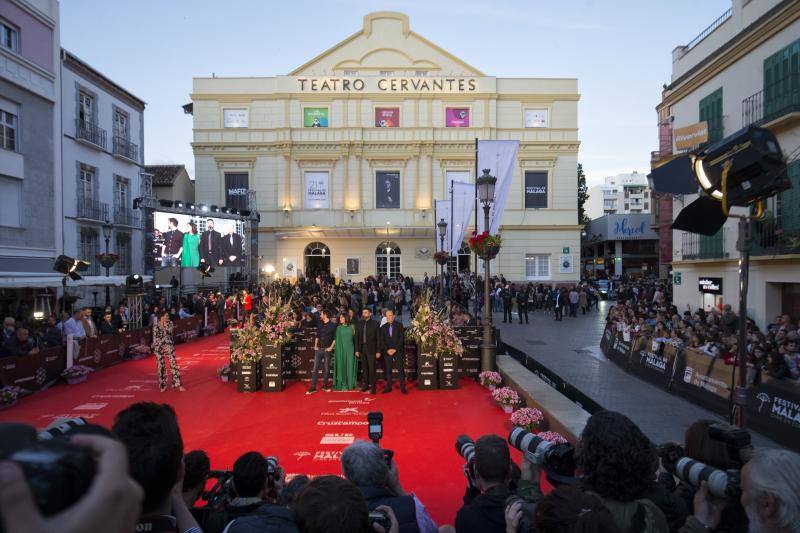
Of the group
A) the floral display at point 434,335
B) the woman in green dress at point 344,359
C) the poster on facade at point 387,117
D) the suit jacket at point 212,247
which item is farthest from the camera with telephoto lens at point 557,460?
the poster on facade at point 387,117

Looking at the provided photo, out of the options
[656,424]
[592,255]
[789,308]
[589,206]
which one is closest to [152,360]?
[656,424]

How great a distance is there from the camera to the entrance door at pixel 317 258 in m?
35.8

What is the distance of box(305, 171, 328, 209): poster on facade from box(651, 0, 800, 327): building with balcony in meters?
22.7

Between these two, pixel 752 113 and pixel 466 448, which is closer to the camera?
pixel 466 448

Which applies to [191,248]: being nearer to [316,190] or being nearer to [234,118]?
[316,190]

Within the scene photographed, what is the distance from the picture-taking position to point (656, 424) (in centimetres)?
895

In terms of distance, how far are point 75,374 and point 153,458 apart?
13.0 m

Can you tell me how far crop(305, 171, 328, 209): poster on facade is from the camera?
3569cm

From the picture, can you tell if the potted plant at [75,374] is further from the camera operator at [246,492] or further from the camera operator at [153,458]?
the camera operator at [153,458]

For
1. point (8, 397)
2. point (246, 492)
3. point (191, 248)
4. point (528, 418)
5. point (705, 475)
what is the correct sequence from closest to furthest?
1. point (705, 475)
2. point (246, 492)
3. point (528, 418)
4. point (8, 397)
5. point (191, 248)

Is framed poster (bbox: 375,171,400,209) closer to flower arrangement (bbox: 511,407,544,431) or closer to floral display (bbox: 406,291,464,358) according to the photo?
floral display (bbox: 406,291,464,358)

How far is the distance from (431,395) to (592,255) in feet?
204

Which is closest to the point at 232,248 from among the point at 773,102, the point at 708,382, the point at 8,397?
the point at 8,397

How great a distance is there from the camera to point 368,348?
1127cm
